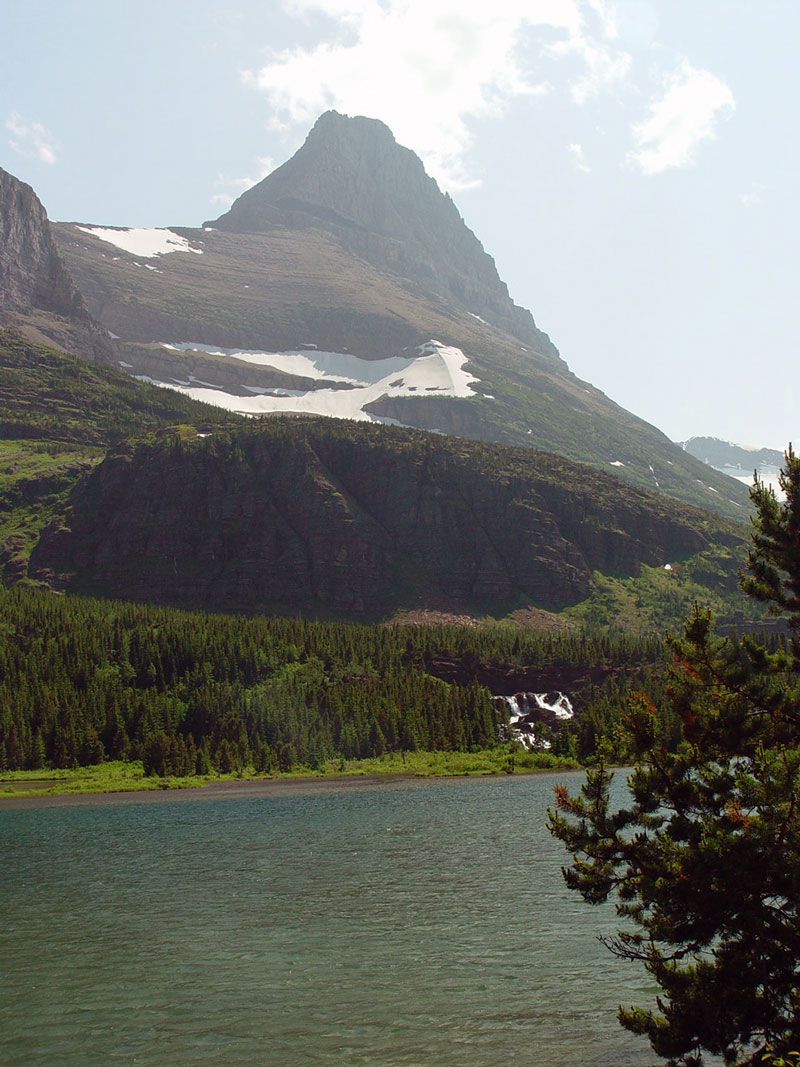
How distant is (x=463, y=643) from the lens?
158000 millimetres

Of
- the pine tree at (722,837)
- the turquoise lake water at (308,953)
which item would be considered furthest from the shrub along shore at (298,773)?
the pine tree at (722,837)

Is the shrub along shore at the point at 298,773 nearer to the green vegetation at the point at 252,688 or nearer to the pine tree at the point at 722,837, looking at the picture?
the green vegetation at the point at 252,688

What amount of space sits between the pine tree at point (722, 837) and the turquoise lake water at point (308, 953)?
18.9 feet

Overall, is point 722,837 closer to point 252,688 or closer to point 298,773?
point 298,773

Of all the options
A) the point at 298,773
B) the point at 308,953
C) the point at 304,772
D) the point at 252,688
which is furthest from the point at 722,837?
the point at 252,688

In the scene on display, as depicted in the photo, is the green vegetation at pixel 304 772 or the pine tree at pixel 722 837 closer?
the pine tree at pixel 722 837

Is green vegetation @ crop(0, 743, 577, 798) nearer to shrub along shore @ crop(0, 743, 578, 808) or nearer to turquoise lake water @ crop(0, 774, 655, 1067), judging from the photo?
shrub along shore @ crop(0, 743, 578, 808)

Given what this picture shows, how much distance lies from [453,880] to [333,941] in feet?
39.4

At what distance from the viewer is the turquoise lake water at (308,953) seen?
2553 cm

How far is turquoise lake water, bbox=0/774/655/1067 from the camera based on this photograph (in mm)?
25531

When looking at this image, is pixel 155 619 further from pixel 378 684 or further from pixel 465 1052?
pixel 465 1052

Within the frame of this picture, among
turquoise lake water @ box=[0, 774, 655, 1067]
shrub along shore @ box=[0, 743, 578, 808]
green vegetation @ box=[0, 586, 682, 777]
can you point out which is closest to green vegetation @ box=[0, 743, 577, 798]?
shrub along shore @ box=[0, 743, 578, 808]

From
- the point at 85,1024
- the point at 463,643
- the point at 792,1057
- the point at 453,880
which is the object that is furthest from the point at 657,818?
the point at 463,643

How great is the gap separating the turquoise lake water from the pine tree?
575cm
